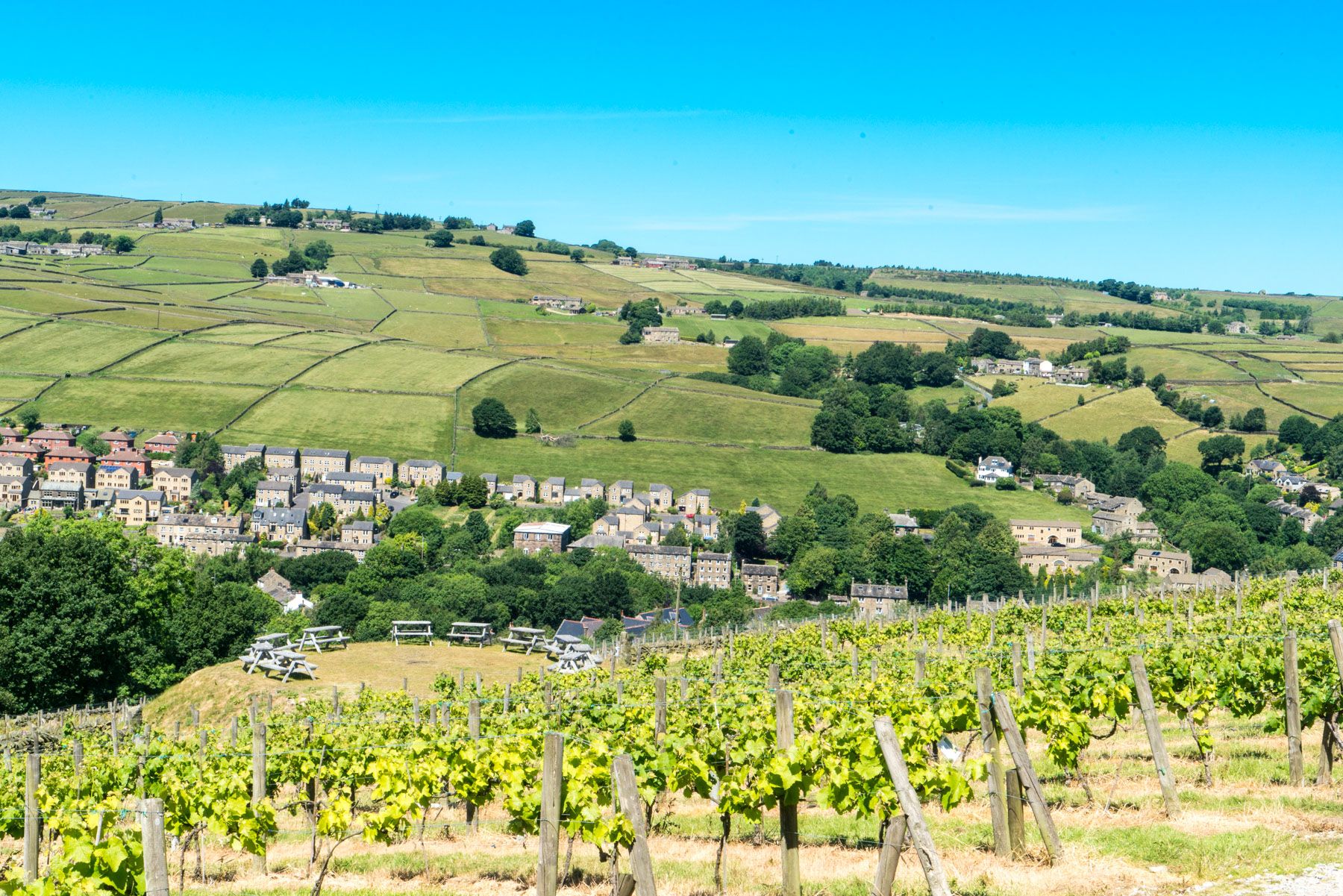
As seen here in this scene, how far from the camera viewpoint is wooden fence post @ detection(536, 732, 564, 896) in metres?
9.19

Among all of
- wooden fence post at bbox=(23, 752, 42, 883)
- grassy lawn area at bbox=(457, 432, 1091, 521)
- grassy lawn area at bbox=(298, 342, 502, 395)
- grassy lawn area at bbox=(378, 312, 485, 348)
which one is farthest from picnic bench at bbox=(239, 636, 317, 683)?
grassy lawn area at bbox=(378, 312, 485, 348)

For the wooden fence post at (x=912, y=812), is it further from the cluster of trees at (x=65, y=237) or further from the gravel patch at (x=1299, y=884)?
the cluster of trees at (x=65, y=237)

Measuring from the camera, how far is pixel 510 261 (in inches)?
7170

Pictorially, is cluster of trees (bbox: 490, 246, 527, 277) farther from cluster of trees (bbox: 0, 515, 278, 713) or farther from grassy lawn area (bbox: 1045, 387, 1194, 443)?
cluster of trees (bbox: 0, 515, 278, 713)

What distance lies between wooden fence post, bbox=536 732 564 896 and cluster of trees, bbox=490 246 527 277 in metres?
174

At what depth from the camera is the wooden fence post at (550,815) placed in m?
9.19

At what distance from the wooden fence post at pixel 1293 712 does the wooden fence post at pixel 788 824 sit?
19.5 feet

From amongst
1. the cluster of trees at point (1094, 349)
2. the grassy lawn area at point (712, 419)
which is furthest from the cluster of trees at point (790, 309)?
the grassy lawn area at point (712, 419)

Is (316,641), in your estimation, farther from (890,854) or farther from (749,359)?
(749,359)

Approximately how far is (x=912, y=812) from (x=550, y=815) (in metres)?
2.74

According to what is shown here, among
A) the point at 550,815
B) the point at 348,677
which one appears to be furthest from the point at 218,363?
the point at 550,815

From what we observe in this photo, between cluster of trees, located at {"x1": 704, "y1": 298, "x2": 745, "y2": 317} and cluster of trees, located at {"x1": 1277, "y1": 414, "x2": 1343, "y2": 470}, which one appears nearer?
cluster of trees, located at {"x1": 1277, "y1": 414, "x2": 1343, "y2": 470}

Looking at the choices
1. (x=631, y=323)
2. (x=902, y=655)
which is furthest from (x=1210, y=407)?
(x=902, y=655)

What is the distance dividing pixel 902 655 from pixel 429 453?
77.4 meters
